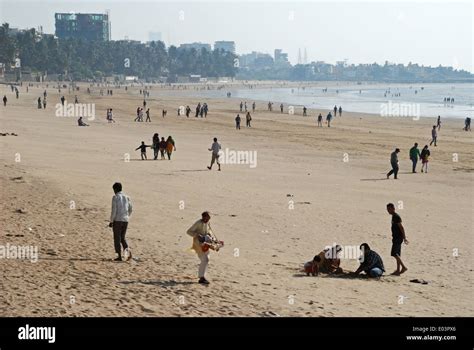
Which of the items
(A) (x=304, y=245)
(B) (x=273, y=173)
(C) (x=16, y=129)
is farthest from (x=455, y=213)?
(C) (x=16, y=129)

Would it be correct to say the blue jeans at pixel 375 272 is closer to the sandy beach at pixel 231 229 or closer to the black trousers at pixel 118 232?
the sandy beach at pixel 231 229

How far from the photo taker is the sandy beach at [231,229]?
10.5m

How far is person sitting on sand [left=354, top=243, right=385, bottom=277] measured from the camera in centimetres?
1241

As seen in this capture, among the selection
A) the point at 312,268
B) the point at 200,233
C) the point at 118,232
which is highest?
the point at 200,233

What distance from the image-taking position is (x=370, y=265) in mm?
12445
